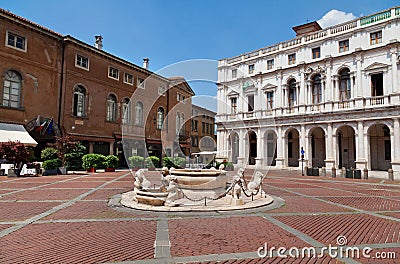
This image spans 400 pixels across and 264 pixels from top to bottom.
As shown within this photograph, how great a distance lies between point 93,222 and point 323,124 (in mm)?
28596

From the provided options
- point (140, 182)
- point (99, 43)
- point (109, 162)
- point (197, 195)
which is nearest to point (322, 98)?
point (109, 162)

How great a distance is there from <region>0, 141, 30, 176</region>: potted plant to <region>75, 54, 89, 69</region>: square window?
38.5 feet

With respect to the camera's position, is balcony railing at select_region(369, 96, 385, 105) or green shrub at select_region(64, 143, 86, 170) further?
green shrub at select_region(64, 143, 86, 170)

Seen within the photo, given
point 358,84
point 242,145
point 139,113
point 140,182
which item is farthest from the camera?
point 242,145

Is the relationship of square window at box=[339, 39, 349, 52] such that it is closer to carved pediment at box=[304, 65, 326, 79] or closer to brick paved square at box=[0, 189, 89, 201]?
carved pediment at box=[304, 65, 326, 79]

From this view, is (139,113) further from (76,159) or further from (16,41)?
(16,41)

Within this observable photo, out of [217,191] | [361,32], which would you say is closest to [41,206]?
[217,191]

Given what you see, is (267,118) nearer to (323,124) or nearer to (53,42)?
(323,124)

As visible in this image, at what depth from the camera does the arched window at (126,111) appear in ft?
110

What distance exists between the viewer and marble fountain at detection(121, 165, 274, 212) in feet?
31.1

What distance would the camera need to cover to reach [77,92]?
1141 inches

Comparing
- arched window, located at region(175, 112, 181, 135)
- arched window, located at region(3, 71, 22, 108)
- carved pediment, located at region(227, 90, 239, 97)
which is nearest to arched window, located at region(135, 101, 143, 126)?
arched window, located at region(175, 112, 181, 135)

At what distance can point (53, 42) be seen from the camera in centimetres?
2672

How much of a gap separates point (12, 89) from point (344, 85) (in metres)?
34.0
